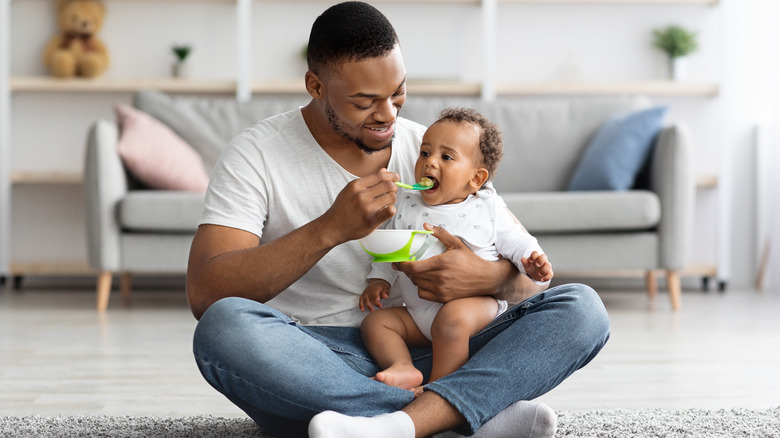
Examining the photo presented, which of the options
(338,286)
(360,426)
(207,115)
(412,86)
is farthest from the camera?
(412,86)

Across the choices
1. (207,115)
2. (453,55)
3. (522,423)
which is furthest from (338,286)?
(453,55)

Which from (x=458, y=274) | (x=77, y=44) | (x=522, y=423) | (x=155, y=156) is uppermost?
(x=77, y=44)

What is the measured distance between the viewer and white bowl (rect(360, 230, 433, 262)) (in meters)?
1.46

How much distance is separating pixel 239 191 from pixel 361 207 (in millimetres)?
286

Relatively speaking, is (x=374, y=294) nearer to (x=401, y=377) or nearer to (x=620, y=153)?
(x=401, y=377)

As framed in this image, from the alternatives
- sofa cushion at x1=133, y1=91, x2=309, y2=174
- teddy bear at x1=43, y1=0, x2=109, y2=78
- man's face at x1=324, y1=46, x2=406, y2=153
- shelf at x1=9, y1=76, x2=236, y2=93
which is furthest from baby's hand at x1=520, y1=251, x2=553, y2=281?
teddy bear at x1=43, y1=0, x2=109, y2=78

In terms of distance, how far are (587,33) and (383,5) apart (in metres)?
1.13

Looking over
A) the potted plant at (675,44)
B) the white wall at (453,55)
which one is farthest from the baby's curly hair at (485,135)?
the potted plant at (675,44)

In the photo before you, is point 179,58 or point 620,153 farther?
point 179,58

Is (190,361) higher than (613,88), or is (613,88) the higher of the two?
(613,88)

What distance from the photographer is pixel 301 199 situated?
162cm

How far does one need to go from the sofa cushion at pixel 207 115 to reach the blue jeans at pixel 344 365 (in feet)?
8.69

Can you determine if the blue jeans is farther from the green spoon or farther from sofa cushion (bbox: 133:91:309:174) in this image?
sofa cushion (bbox: 133:91:309:174)

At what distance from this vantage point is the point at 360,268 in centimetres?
164
